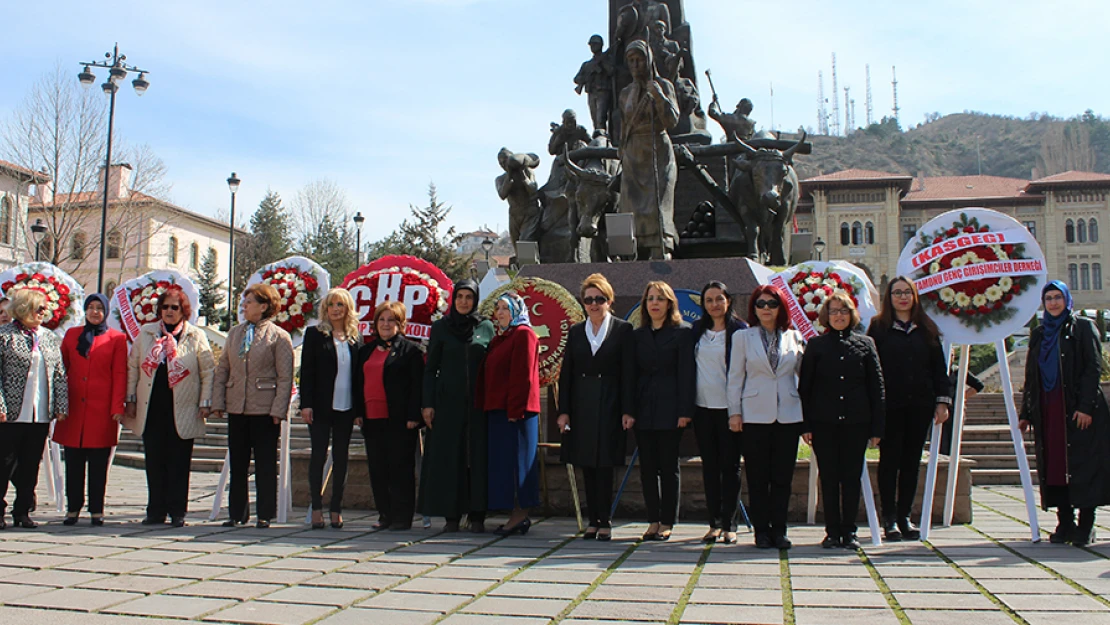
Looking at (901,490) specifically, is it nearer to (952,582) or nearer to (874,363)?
(874,363)

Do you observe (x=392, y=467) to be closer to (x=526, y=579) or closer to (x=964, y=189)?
(x=526, y=579)

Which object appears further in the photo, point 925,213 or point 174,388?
point 925,213

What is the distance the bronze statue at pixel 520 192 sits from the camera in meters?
15.7

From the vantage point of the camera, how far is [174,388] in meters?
7.17

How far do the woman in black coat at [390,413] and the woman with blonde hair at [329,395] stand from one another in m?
0.10

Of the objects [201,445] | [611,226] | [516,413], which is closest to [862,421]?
[516,413]

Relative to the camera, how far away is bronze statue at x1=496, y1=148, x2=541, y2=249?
1570 centimetres

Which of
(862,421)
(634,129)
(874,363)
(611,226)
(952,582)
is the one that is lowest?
(952,582)

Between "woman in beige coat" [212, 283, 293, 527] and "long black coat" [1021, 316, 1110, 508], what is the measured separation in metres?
5.62

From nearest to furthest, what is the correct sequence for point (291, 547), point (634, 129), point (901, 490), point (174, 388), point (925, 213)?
point (291, 547) → point (901, 490) → point (174, 388) → point (634, 129) → point (925, 213)

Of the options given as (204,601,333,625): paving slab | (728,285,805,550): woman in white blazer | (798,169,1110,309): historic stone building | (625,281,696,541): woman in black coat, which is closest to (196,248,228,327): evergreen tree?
(625,281,696,541): woman in black coat

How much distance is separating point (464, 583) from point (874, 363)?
10.1ft

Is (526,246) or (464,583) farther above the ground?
(526,246)

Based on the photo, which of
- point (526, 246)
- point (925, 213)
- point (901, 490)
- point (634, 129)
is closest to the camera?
point (901, 490)
